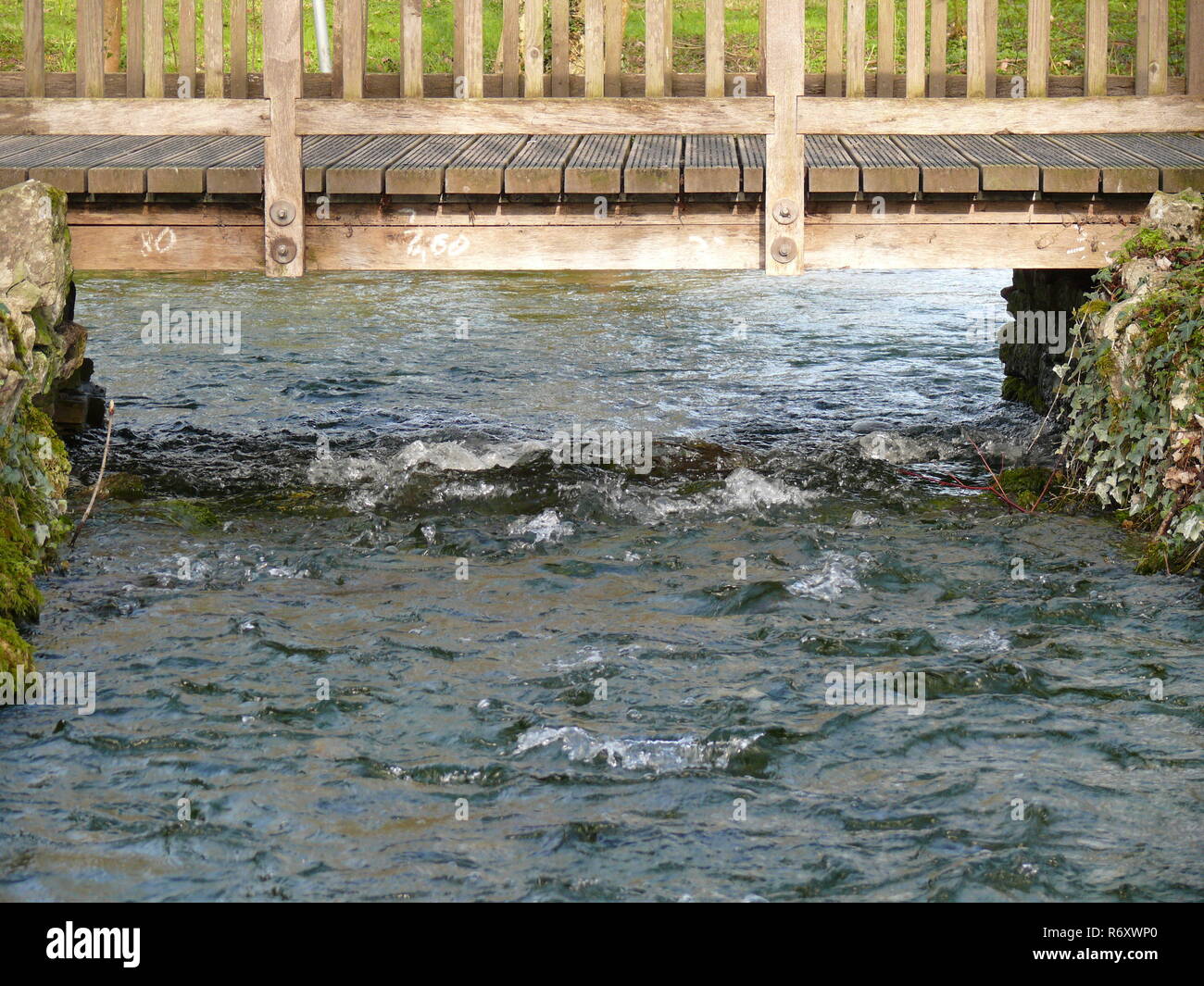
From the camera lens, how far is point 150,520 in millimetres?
8273

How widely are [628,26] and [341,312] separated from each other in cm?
1311

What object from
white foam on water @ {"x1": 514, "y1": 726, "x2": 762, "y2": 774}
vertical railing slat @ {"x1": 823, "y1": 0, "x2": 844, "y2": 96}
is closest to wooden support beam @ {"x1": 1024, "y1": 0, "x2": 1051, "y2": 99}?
vertical railing slat @ {"x1": 823, "y1": 0, "x2": 844, "y2": 96}

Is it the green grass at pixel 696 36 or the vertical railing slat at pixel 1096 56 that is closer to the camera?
the vertical railing slat at pixel 1096 56

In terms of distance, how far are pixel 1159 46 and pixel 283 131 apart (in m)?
4.73

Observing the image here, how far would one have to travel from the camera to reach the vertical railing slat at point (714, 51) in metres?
7.91

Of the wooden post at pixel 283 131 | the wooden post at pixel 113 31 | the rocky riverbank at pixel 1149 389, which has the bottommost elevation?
the rocky riverbank at pixel 1149 389

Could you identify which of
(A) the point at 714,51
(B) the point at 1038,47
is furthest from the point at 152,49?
(B) the point at 1038,47

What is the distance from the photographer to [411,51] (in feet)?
26.3

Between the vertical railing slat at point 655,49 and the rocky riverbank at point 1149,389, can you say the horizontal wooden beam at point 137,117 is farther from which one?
the rocky riverbank at point 1149,389

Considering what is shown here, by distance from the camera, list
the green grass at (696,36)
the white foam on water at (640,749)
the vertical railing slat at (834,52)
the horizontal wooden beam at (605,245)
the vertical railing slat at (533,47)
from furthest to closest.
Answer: the green grass at (696,36) < the vertical railing slat at (834,52) < the horizontal wooden beam at (605,245) < the vertical railing slat at (533,47) < the white foam on water at (640,749)

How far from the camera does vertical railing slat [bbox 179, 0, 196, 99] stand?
8.18 metres

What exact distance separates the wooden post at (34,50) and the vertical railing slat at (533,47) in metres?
2.60

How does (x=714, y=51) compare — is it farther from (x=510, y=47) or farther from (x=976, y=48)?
(x=976, y=48)

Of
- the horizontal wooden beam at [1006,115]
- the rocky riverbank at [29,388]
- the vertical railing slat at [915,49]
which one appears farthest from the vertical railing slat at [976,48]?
the rocky riverbank at [29,388]
